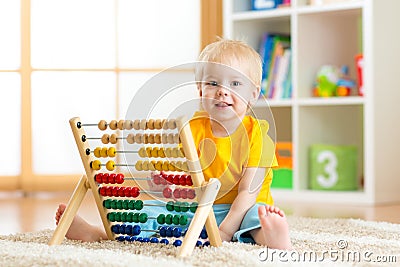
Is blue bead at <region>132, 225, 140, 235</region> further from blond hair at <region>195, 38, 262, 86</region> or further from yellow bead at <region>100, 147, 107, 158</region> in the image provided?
blond hair at <region>195, 38, 262, 86</region>

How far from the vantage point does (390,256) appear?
1480mm

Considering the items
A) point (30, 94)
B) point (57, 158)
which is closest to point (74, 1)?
point (30, 94)

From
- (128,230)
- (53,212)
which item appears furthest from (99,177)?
(53,212)

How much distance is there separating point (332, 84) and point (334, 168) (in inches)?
13.2

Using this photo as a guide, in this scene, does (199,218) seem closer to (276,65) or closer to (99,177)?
(99,177)

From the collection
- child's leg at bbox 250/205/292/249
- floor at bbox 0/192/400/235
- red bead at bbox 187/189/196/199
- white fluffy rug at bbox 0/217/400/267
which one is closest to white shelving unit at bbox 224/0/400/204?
floor at bbox 0/192/400/235

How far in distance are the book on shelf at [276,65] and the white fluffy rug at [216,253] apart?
1.37 meters

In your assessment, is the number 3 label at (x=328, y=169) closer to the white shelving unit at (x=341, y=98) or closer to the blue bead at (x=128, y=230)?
the white shelving unit at (x=341, y=98)

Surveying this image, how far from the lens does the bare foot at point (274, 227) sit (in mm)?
1534

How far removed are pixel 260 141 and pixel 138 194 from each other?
1.00 feet

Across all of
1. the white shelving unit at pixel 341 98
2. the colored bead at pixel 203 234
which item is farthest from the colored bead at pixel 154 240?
the white shelving unit at pixel 341 98

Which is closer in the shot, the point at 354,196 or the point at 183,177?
the point at 183,177

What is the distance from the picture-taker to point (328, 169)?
9.88 feet

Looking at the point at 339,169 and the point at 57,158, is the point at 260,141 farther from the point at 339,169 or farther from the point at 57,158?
the point at 57,158
